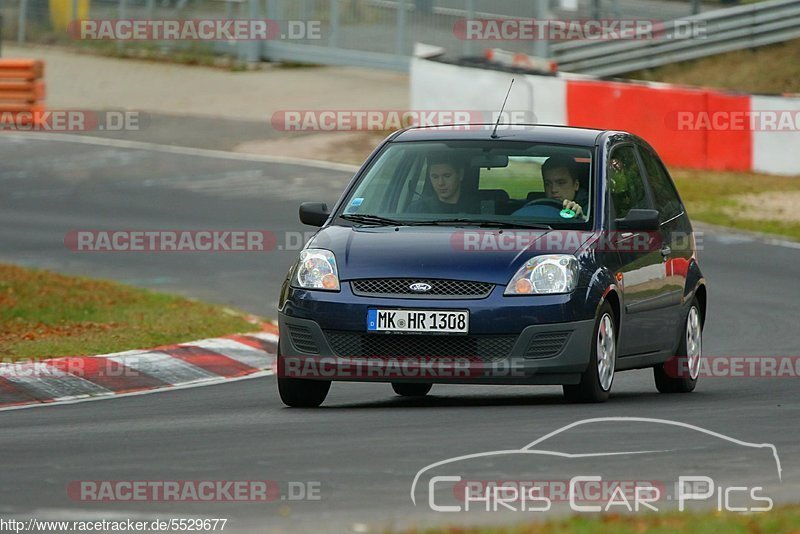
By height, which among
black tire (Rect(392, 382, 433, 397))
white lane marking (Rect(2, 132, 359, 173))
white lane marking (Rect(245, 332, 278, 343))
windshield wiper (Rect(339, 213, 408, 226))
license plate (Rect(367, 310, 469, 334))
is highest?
windshield wiper (Rect(339, 213, 408, 226))

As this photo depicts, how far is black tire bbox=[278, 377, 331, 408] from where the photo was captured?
10142 mm

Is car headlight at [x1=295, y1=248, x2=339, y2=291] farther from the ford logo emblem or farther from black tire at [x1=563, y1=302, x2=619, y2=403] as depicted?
black tire at [x1=563, y1=302, x2=619, y2=403]

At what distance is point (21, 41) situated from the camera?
40.8m

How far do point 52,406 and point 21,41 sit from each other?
3136cm

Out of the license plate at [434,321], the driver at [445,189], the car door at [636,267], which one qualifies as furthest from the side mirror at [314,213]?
the car door at [636,267]

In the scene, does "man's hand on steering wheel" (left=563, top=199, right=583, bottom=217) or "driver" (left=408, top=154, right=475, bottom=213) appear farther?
"driver" (left=408, top=154, right=475, bottom=213)

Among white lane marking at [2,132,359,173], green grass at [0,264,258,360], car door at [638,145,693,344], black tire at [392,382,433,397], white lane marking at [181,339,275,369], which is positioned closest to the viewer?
car door at [638,145,693,344]

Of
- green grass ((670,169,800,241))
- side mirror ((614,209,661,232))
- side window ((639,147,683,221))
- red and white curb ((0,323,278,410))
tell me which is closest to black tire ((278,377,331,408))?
red and white curb ((0,323,278,410))

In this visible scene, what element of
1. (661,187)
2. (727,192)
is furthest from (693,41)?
(661,187)

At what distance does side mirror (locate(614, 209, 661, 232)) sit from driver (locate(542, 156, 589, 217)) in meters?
0.25

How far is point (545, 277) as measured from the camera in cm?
962

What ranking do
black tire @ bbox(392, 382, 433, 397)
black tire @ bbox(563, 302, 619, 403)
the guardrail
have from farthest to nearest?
1. the guardrail
2. black tire @ bbox(392, 382, 433, 397)
3. black tire @ bbox(563, 302, 619, 403)

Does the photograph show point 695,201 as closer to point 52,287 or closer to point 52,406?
point 52,287

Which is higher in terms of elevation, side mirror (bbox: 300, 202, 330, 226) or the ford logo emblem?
side mirror (bbox: 300, 202, 330, 226)
